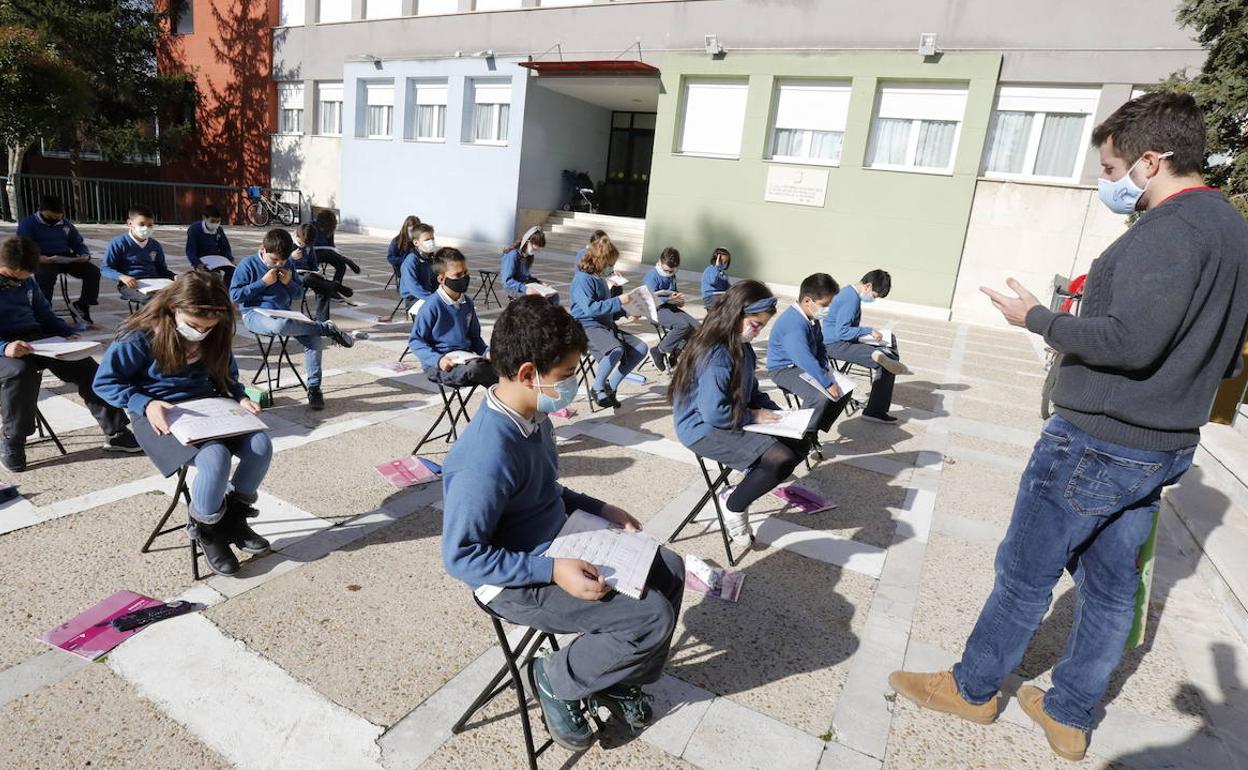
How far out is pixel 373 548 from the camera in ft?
12.0

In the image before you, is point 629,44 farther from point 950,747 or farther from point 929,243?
point 950,747

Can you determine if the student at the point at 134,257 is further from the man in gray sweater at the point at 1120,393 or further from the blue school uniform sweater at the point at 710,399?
the man in gray sweater at the point at 1120,393

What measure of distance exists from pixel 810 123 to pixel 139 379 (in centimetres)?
1538

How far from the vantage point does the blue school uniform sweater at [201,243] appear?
8734 mm

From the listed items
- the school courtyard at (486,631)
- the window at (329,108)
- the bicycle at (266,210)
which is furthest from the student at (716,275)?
the bicycle at (266,210)

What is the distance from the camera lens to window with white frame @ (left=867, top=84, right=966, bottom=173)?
47.4 feet

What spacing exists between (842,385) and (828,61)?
12.8m

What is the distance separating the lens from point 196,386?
360cm

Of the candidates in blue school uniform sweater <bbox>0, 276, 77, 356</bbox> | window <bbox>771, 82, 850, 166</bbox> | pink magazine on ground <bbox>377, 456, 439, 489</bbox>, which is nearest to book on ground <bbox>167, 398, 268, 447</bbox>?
pink magazine on ground <bbox>377, 456, 439, 489</bbox>

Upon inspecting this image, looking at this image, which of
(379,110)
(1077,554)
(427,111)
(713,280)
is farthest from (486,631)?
(379,110)

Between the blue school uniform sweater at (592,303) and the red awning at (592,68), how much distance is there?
12413mm

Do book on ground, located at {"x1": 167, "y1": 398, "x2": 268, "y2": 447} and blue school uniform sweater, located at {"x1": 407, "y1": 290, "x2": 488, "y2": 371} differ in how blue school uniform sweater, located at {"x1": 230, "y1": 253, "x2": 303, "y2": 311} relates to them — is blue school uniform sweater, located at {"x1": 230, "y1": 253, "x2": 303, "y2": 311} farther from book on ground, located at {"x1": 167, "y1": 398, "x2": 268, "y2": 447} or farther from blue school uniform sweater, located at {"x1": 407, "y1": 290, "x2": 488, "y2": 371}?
book on ground, located at {"x1": 167, "y1": 398, "x2": 268, "y2": 447}

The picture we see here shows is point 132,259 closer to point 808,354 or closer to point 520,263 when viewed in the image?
point 520,263

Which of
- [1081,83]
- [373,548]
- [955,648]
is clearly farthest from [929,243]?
[373,548]
